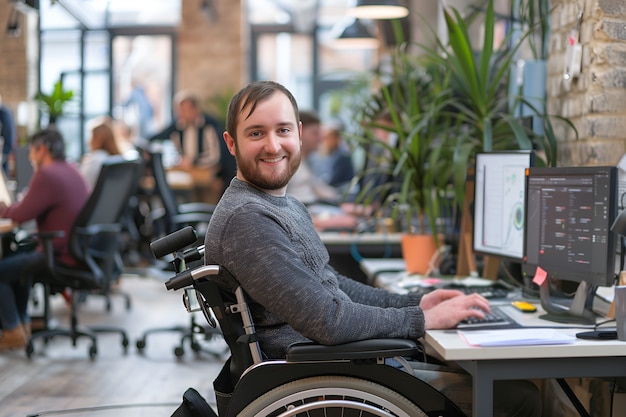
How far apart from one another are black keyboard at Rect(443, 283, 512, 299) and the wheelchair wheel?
1023mm

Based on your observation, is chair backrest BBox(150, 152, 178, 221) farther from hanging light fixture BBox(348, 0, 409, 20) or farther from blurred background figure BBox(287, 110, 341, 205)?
hanging light fixture BBox(348, 0, 409, 20)

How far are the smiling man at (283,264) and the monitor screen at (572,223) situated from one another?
29 cm

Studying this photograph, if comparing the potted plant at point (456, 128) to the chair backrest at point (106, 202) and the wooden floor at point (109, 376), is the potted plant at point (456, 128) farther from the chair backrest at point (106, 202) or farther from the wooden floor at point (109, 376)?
the chair backrest at point (106, 202)

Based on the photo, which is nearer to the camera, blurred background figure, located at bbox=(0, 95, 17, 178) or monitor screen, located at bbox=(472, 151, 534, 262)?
monitor screen, located at bbox=(472, 151, 534, 262)

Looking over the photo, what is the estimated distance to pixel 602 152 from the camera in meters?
3.09

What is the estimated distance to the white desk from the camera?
2.15 m

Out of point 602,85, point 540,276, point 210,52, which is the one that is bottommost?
point 540,276

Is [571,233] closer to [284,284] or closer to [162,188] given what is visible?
[284,284]

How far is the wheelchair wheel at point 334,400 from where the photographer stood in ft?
6.84

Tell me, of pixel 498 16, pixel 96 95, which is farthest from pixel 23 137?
pixel 498 16

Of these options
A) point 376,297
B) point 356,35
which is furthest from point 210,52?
point 376,297

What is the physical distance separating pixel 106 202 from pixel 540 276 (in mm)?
3174

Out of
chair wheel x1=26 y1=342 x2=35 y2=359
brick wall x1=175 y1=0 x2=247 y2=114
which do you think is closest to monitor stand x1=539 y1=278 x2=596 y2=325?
chair wheel x1=26 y1=342 x2=35 y2=359

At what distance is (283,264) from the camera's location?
211 centimetres
